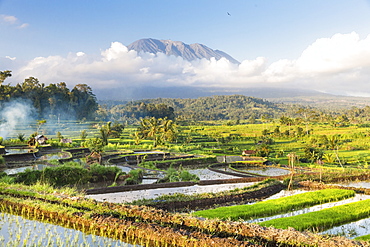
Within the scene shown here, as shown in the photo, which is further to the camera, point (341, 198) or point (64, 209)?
point (341, 198)

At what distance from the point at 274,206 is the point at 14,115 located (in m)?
53.3

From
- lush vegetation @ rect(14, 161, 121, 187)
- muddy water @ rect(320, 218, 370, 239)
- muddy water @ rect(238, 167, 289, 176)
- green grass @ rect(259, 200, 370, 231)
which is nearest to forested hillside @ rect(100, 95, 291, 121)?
muddy water @ rect(238, 167, 289, 176)

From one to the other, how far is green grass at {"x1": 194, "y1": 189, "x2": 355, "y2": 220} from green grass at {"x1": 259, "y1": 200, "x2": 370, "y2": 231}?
1.05 meters

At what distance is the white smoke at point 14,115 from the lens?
49469mm

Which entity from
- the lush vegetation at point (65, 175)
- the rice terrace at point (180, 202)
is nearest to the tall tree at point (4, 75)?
the rice terrace at point (180, 202)

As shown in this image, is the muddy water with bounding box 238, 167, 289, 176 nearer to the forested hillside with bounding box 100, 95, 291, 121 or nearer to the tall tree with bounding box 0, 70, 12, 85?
the tall tree with bounding box 0, 70, 12, 85

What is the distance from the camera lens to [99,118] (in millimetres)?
76938

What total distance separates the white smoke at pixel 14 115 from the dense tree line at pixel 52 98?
81cm

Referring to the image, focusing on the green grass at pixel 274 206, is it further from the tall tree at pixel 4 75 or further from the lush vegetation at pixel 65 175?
the tall tree at pixel 4 75

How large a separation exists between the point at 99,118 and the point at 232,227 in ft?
238

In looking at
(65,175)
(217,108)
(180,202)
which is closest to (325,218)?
(180,202)

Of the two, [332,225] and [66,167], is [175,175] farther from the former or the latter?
[332,225]

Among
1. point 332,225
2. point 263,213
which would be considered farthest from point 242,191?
point 332,225

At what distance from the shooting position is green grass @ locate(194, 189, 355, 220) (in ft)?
32.9
